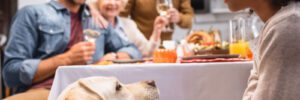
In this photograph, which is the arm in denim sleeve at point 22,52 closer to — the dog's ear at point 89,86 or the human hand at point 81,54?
the human hand at point 81,54

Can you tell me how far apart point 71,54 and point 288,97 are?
1136mm

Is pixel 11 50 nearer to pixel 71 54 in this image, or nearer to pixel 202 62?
pixel 71 54

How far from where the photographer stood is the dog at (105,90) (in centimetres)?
98

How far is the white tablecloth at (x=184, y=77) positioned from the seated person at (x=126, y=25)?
37.0 inches

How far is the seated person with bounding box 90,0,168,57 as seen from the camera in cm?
223

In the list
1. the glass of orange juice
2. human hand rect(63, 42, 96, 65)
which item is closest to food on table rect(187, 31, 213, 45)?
the glass of orange juice

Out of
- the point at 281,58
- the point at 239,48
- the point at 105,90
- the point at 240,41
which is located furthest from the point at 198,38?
the point at 281,58

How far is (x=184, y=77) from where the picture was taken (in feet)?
4.17

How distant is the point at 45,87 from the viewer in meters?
1.80

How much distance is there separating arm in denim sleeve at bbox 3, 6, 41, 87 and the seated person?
45 cm

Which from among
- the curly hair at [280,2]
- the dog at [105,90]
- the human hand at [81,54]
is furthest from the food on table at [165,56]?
the curly hair at [280,2]

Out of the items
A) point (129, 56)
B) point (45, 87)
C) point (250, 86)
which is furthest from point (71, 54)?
point (250, 86)

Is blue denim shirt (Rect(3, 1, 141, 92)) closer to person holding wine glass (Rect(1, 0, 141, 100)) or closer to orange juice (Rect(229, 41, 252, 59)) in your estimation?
person holding wine glass (Rect(1, 0, 141, 100))

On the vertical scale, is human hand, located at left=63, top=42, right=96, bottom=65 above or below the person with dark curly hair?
below
